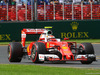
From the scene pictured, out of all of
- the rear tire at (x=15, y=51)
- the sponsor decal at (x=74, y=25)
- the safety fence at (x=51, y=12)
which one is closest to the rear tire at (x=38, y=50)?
the rear tire at (x=15, y=51)

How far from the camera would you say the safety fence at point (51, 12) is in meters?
27.7

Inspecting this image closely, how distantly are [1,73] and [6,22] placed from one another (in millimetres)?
17801

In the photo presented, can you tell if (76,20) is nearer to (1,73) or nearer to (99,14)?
(99,14)

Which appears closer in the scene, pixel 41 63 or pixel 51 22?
pixel 41 63

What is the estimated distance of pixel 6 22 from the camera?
89.6 ft

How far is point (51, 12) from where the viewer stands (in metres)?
28.2

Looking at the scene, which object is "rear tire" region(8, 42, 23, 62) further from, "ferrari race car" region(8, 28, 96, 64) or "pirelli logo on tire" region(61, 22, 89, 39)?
"pirelli logo on tire" region(61, 22, 89, 39)

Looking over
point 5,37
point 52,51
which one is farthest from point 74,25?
point 52,51

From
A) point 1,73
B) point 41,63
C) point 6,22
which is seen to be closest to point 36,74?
point 1,73

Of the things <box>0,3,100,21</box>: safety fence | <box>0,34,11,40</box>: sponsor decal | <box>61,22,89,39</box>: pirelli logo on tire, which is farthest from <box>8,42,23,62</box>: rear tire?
<box>61,22,89,39</box>: pirelli logo on tire

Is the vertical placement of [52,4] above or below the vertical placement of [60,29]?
above

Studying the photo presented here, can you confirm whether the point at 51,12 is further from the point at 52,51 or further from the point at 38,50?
the point at 38,50

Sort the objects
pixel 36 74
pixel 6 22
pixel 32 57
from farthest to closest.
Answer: pixel 6 22 < pixel 32 57 < pixel 36 74

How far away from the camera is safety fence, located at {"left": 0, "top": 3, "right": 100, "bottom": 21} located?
27.7 meters
